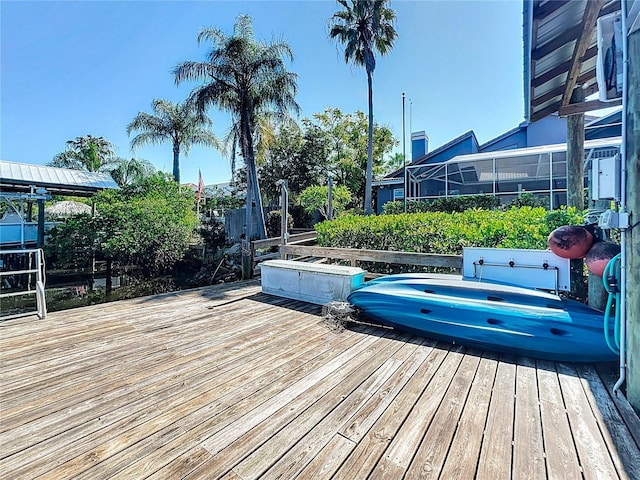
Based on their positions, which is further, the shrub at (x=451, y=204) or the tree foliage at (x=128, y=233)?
the shrub at (x=451, y=204)

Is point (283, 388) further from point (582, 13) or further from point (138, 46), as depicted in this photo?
point (138, 46)

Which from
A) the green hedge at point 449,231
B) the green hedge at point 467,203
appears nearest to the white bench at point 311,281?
the green hedge at point 449,231

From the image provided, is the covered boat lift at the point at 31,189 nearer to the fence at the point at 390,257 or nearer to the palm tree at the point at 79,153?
the fence at the point at 390,257

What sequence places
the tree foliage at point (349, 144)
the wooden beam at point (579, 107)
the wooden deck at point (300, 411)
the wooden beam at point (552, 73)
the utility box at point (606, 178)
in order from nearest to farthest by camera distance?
the wooden deck at point (300, 411), the utility box at point (606, 178), the wooden beam at point (552, 73), the wooden beam at point (579, 107), the tree foliage at point (349, 144)

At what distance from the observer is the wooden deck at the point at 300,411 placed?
1.57 meters

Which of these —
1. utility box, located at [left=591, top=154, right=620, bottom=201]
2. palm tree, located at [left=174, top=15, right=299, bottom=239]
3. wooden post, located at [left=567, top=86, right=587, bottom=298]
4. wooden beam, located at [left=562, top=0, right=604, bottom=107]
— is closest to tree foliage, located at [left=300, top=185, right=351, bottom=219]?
palm tree, located at [left=174, top=15, right=299, bottom=239]

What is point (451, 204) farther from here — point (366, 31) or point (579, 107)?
point (579, 107)

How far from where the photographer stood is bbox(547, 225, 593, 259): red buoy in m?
2.89

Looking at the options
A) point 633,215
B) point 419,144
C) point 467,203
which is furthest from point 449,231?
point 419,144

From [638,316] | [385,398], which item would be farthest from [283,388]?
[638,316]

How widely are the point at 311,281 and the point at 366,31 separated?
13.0 meters

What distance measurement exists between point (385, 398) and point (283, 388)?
76cm

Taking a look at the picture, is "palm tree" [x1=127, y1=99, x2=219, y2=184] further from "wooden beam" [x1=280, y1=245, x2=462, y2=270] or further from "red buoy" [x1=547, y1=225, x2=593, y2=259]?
"red buoy" [x1=547, y1=225, x2=593, y2=259]

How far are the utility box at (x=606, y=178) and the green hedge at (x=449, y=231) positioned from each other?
1.64 metres
